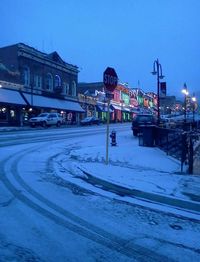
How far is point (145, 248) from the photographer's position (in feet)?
15.2

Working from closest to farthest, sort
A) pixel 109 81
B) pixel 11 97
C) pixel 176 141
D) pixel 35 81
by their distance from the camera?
pixel 109 81 < pixel 176 141 < pixel 11 97 < pixel 35 81

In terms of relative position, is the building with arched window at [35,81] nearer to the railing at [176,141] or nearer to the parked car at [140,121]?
the parked car at [140,121]

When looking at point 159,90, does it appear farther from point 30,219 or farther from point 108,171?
point 30,219

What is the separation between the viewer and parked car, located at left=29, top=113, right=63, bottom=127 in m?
44.2

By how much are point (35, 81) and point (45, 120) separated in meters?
10.7

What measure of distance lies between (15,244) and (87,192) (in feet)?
10.8

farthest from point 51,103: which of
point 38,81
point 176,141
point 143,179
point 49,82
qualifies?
point 143,179

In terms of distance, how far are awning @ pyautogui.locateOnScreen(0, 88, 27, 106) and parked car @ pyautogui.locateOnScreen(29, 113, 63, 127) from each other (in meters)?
2.84

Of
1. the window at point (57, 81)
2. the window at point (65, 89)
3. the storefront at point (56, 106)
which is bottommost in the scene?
the storefront at point (56, 106)

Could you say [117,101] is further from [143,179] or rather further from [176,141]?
[143,179]

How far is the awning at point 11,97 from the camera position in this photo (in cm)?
4316

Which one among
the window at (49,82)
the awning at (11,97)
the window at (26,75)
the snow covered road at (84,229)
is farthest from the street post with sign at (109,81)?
the window at (49,82)

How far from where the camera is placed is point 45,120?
147ft

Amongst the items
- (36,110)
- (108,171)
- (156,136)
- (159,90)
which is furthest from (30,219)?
(36,110)
